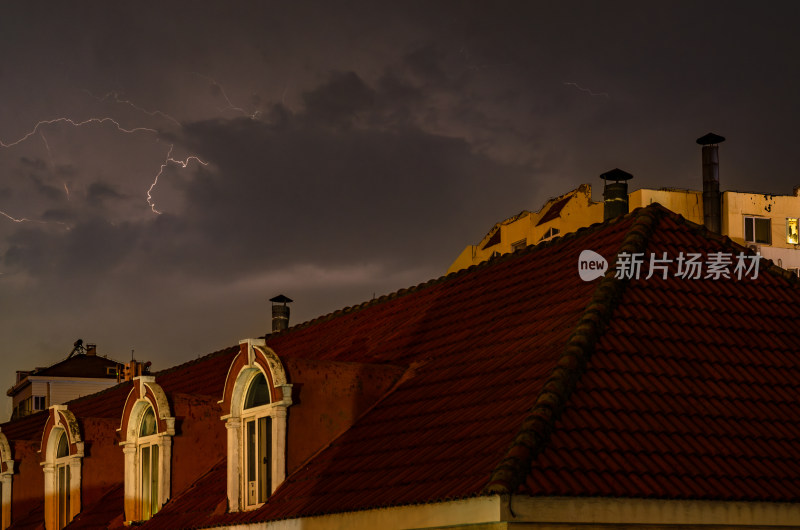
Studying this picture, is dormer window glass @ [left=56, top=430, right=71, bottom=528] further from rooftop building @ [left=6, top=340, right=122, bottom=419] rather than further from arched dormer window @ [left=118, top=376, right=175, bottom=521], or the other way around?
rooftop building @ [left=6, top=340, right=122, bottom=419]

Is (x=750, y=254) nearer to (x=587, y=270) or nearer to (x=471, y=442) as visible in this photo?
(x=587, y=270)

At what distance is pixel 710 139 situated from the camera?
57.8m

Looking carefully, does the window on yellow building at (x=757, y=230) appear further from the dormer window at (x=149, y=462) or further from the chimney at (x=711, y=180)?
the dormer window at (x=149, y=462)

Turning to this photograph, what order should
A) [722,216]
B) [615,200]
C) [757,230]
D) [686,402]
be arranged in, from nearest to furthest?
1. [686,402]
2. [615,200]
3. [722,216]
4. [757,230]

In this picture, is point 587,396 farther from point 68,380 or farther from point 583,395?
point 68,380

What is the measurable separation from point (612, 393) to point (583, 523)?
201 cm

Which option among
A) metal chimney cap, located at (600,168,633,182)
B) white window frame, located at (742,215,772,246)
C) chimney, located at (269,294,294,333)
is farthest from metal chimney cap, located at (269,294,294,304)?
white window frame, located at (742,215,772,246)

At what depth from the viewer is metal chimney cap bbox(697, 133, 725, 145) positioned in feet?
189

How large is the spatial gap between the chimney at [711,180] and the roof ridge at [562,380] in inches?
1658

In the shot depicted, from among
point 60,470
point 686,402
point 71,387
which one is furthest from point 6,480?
point 71,387

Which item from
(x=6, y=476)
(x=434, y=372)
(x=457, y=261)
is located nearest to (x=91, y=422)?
(x=6, y=476)

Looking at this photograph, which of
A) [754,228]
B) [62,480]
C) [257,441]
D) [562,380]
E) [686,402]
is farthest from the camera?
[754,228]

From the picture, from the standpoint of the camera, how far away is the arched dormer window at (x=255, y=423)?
1759cm

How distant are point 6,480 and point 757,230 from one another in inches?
2005
